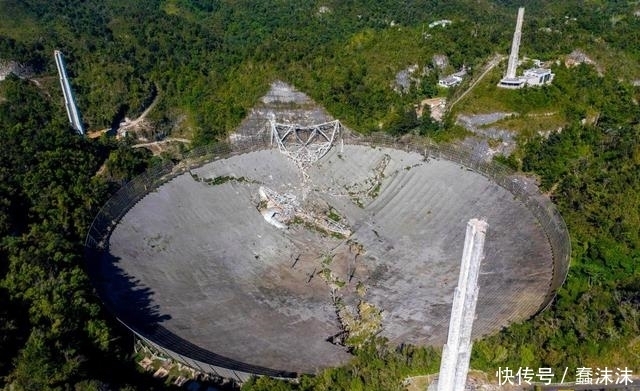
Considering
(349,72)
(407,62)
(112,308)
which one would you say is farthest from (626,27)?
(112,308)

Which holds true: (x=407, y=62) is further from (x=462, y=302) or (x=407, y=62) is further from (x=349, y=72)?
(x=462, y=302)

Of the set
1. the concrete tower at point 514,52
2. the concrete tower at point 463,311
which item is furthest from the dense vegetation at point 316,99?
the concrete tower at point 463,311

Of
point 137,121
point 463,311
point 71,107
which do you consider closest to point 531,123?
point 463,311

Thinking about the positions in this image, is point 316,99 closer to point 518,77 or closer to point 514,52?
point 514,52

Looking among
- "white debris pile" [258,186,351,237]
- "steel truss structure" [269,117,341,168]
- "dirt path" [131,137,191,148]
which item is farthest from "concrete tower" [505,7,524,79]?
"dirt path" [131,137,191,148]

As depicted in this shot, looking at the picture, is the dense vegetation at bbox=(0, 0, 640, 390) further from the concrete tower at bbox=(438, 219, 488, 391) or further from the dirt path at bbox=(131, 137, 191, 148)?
the concrete tower at bbox=(438, 219, 488, 391)
